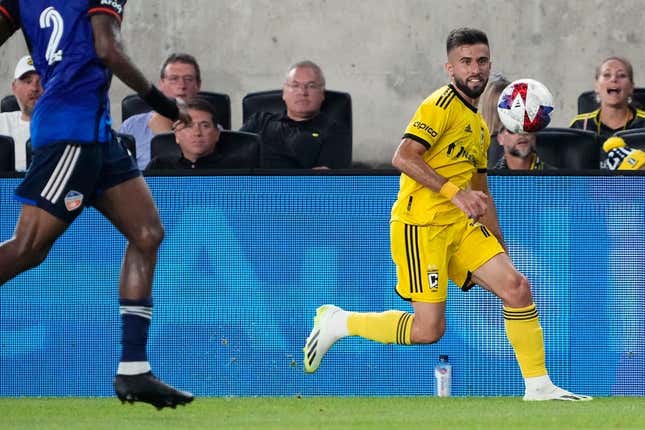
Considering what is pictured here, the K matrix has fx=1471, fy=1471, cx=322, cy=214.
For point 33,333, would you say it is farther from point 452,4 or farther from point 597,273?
point 452,4

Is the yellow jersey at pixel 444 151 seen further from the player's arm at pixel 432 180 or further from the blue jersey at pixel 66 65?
the blue jersey at pixel 66 65

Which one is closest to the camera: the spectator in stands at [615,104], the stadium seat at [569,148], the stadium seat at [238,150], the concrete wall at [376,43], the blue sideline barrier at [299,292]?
the blue sideline barrier at [299,292]

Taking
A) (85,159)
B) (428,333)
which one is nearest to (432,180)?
(428,333)

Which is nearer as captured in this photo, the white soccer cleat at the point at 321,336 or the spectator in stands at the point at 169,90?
the white soccer cleat at the point at 321,336

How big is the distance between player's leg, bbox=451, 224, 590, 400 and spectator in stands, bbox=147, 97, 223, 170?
2313mm

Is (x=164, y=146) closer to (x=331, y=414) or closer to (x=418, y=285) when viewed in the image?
(x=418, y=285)

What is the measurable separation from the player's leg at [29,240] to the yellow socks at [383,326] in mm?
2249

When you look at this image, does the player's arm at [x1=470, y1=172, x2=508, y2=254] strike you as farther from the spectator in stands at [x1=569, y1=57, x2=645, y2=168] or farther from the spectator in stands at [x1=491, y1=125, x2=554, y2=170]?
the spectator in stands at [x1=569, y1=57, x2=645, y2=168]

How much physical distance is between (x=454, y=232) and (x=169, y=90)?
12.6 ft

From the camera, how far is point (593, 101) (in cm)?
1178

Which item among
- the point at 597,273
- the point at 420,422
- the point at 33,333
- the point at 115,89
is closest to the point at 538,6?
the point at 115,89

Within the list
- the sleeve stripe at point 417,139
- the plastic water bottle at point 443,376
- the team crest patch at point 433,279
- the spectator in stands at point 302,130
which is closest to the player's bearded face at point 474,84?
the sleeve stripe at point 417,139

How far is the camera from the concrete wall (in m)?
13.7

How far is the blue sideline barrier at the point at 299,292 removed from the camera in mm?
8859
